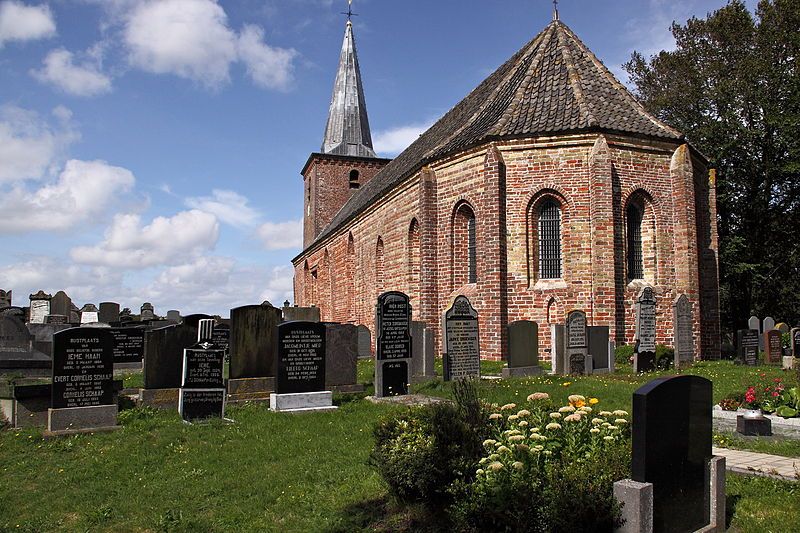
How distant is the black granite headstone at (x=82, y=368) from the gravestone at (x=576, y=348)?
365 inches

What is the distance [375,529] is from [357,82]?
1559 inches

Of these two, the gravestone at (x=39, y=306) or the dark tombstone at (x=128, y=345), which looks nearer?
the dark tombstone at (x=128, y=345)

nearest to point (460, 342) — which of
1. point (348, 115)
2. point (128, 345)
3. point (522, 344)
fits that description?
point (522, 344)

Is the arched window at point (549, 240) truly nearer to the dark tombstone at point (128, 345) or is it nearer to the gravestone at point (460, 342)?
the gravestone at point (460, 342)

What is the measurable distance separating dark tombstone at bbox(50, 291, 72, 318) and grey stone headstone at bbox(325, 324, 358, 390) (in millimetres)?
17692

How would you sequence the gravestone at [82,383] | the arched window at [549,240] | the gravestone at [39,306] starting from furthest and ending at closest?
1. the gravestone at [39,306]
2. the arched window at [549,240]
3. the gravestone at [82,383]

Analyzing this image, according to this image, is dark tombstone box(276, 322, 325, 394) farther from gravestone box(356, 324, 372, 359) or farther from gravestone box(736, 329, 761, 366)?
gravestone box(736, 329, 761, 366)

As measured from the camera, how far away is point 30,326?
18.7 metres

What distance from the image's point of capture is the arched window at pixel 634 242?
17906mm

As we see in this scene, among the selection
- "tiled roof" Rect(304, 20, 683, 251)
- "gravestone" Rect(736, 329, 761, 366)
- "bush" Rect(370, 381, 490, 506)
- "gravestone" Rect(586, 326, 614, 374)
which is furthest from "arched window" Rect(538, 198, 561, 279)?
"bush" Rect(370, 381, 490, 506)

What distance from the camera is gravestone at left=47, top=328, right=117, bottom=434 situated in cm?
904

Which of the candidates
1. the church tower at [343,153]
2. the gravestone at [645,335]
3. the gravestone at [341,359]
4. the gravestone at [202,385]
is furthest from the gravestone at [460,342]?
the church tower at [343,153]

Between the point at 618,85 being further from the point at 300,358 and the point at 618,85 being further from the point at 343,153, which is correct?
the point at 343,153

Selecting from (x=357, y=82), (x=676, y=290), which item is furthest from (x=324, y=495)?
(x=357, y=82)
